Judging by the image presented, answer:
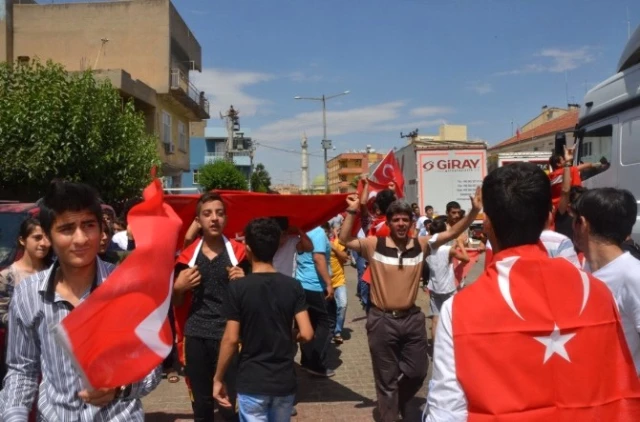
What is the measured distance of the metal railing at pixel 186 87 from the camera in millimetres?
26906

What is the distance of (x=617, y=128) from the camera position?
742 centimetres

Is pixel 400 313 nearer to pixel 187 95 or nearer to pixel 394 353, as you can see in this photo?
pixel 394 353

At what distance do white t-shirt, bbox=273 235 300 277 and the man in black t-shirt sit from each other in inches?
63.6

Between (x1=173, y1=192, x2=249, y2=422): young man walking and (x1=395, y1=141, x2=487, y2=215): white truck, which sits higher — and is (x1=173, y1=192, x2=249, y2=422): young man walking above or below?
below

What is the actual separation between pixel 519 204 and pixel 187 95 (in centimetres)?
2839

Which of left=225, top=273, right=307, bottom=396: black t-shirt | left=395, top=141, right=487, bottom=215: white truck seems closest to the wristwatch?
left=225, top=273, right=307, bottom=396: black t-shirt

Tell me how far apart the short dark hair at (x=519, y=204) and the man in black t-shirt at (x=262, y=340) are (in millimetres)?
1882

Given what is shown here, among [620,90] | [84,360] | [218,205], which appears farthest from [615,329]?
[620,90]

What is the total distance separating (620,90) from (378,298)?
4670 mm

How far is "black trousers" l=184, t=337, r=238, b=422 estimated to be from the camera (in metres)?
4.11

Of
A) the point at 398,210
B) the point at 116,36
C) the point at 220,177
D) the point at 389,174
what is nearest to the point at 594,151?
the point at 389,174

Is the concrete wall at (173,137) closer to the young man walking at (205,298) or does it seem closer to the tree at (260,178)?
the young man walking at (205,298)

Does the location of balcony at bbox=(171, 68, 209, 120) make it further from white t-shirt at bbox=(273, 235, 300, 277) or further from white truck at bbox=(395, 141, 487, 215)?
white t-shirt at bbox=(273, 235, 300, 277)

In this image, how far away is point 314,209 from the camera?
5.25m
